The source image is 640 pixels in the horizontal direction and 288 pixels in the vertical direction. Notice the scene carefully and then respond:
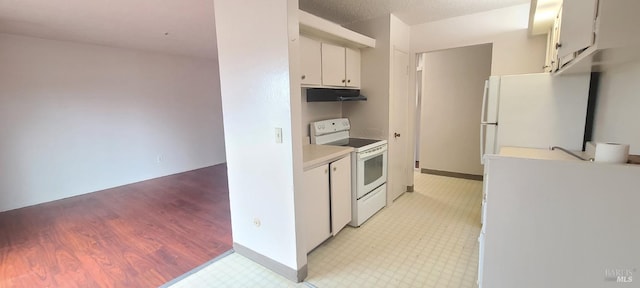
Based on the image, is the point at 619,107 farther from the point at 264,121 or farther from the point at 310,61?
the point at 264,121

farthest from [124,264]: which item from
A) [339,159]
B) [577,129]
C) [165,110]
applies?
[577,129]

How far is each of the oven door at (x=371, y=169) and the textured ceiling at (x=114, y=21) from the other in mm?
2211

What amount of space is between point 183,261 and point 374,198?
204 cm

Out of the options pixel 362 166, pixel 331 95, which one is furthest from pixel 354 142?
pixel 331 95

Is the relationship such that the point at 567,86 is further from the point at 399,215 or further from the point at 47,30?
the point at 47,30

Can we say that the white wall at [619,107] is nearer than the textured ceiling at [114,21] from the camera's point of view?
Yes

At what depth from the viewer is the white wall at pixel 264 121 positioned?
1869 mm

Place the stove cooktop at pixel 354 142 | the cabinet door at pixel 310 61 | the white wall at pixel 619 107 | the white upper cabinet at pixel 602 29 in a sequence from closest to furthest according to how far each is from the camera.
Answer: the white upper cabinet at pixel 602 29, the white wall at pixel 619 107, the cabinet door at pixel 310 61, the stove cooktop at pixel 354 142

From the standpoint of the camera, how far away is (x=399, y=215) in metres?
3.21

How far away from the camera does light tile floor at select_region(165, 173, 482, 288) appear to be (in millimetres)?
2055

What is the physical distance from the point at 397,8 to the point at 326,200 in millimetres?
2269

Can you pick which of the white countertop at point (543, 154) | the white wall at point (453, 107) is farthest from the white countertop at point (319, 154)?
the white wall at point (453, 107)
